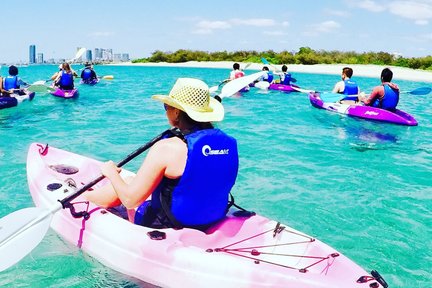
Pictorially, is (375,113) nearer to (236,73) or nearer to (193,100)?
(236,73)

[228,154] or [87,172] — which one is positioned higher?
[228,154]

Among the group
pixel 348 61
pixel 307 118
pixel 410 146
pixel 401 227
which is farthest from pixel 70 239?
pixel 348 61

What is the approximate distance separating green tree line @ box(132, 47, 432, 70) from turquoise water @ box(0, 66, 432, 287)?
28701 mm

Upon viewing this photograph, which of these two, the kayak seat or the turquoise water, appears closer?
the kayak seat

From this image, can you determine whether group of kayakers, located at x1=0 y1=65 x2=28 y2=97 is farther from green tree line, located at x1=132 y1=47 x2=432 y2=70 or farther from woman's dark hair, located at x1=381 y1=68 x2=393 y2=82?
green tree line, located at x1=132 y1=47 x2=432 y2=70

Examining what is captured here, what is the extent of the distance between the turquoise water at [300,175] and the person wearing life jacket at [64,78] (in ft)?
3.71

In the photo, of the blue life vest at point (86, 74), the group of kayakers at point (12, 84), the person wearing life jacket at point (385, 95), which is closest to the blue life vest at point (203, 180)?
the person wearing life jacket at point (385, 95)

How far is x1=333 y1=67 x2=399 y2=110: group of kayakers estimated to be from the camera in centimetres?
937

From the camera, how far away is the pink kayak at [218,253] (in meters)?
2.58

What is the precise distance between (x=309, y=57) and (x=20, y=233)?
46581 millimetres

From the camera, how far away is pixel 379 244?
4012mm

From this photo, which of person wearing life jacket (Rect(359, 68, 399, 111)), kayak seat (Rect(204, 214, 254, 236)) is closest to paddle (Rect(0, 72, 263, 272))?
kayak seat (Rect(204, 214, 254, 236))

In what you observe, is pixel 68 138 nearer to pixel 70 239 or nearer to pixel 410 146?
pixel 70 239

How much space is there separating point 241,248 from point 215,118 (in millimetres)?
849
